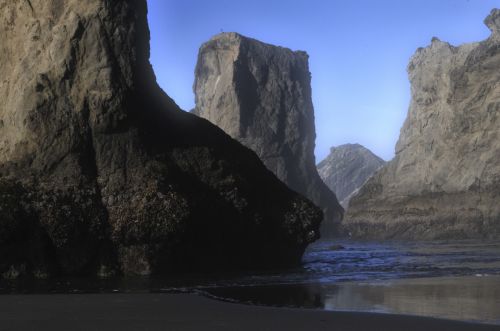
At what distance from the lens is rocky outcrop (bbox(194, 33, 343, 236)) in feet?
452

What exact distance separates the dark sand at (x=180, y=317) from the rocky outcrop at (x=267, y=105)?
398 ft

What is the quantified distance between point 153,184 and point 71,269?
406 cm

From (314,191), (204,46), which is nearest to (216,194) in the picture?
(314,191)

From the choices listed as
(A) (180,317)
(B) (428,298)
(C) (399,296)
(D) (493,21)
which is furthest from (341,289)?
(D) (493,21)

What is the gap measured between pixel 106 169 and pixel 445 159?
77718mm

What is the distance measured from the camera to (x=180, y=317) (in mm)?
11227

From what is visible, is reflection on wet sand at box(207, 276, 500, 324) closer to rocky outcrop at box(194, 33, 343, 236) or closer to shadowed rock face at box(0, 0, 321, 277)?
shadowed rock face at box(0, 0, 321, 277)

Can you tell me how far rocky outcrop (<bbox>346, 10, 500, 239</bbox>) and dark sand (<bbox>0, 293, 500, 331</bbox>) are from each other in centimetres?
7266

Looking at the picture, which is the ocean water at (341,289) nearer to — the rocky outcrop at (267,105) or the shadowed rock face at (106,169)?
the shadowed rock face at (106,169)

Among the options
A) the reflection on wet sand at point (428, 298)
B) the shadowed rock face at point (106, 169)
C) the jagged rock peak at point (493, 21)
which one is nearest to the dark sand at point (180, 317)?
the reflection on wet sand at point (428, 298)

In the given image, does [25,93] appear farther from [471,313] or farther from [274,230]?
[471,313]

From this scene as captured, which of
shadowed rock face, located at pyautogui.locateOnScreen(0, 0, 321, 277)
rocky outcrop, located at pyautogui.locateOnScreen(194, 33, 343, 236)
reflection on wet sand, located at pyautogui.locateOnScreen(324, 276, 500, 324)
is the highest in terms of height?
rocky outcrop, located at pyautogui.locateOnScreen(194, 33, 343, 236)

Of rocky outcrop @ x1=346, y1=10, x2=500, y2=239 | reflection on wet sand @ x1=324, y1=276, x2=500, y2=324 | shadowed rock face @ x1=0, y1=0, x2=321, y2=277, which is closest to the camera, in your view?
reflection on wet sand @ x1=324, y1=276, x2=500, y2=324

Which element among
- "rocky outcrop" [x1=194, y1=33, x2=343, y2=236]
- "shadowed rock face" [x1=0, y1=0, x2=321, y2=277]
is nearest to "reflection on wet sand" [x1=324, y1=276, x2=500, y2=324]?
"shadowed rock face" [x1=0, y1=0, x2=321, y2=277]
